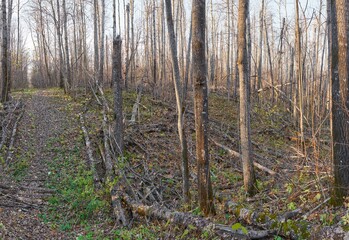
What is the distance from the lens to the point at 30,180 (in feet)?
28.1

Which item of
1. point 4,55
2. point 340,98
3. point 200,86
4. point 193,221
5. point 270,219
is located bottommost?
point 193,221

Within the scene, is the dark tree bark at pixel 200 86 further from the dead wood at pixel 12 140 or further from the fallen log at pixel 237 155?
the dead wood at pixel 12 140

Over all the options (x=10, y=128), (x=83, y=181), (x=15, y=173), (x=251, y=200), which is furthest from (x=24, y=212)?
(x=10, y=128)

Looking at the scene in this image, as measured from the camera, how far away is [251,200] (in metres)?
7.41

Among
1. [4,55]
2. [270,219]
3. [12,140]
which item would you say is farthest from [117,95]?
[4,55]

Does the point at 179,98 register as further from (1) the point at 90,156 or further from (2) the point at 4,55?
(2) the point at 4,55

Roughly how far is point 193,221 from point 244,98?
138 inches

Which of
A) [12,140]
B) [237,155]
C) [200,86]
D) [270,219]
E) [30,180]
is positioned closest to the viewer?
[270,219]

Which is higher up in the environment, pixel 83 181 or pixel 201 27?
pixel 201 27

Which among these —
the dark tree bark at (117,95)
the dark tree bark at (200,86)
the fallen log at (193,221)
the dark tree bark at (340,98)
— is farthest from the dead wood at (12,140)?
the dark tree bark at (340,98)

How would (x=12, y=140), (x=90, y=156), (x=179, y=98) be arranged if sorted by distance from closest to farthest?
(x=179, y=98) → (x=90, y=156) → (x=12, y=140)

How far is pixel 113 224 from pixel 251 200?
3.16m

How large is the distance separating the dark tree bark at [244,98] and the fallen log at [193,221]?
271 cm

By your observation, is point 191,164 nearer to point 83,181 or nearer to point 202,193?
point 83,181
